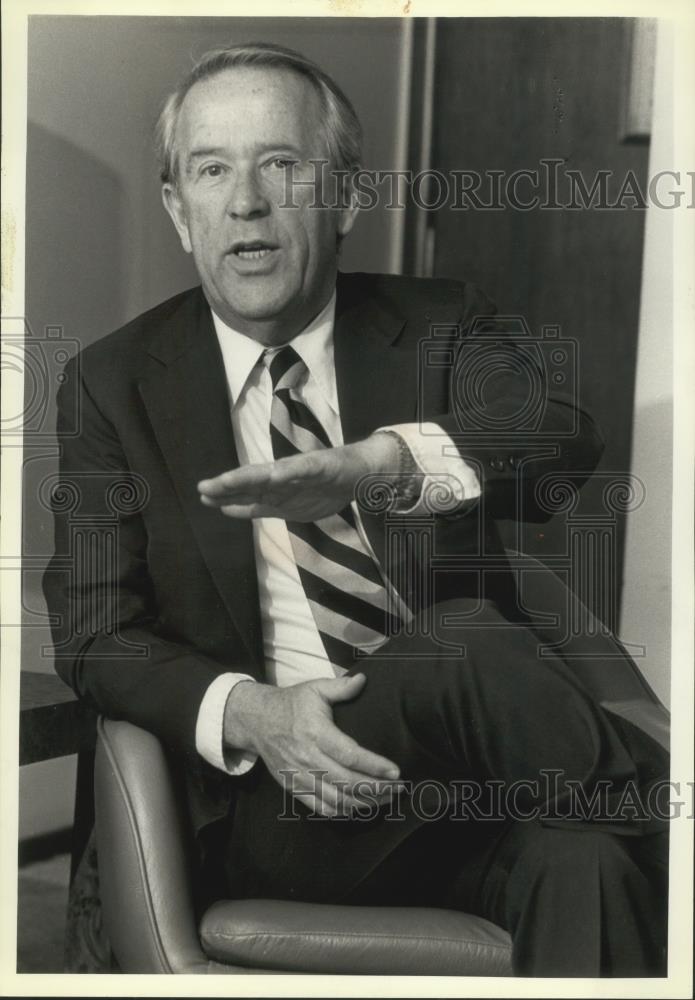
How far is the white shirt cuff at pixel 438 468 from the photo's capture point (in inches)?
71.8

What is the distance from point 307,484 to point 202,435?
7.6 inches

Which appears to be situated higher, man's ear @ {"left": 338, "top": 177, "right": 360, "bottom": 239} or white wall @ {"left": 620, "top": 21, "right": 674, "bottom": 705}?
man's ear @ {"left": 338, "top": 177, "right": 360, "bottom": 239}

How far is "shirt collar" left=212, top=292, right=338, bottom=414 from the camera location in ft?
6.08

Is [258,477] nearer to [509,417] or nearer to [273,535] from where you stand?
[273,535]

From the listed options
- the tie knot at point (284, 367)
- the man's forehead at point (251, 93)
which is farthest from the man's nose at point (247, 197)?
the tie knot at point (284, 367)

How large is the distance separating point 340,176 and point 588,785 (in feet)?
3.55

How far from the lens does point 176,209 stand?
1838 millimetres

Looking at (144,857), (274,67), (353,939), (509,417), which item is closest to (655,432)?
(509,417)

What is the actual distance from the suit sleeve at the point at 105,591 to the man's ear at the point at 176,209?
287mm

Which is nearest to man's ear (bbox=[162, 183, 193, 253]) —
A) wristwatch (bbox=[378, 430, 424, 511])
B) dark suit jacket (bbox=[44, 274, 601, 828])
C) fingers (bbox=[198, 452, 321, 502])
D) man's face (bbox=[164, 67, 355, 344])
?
man's face (bbox=[164, 67, 355, 344])

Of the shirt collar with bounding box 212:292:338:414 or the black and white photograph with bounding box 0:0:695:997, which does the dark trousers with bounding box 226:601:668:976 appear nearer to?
the black and white photograph with bounding box 0:0:695:997

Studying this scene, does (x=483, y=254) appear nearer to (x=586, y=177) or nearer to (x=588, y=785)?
(x=586, y=177)

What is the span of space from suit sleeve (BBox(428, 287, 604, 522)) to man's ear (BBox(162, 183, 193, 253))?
48 cm

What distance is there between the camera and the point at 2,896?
1.88 metres
